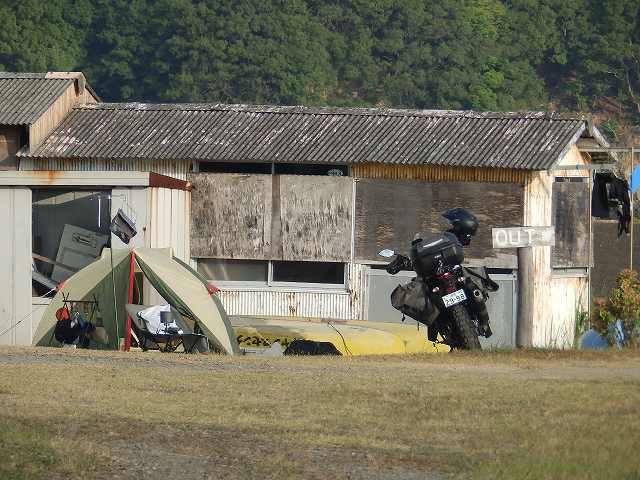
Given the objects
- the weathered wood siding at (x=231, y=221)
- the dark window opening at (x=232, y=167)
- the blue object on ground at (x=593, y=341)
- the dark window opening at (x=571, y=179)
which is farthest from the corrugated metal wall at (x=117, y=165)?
the blue object on ground at (x=593, y=341)

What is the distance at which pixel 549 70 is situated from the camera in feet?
270

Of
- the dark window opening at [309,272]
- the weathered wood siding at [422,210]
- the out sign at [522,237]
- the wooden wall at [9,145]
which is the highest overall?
the wooden wall at [9,145]

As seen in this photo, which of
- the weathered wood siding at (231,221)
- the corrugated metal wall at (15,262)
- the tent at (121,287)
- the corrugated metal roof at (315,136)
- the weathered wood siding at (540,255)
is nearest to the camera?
the tent at (121,287)

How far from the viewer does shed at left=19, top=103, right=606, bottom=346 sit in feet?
87.5

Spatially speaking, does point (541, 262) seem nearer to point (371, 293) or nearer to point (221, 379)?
point (371, 293)

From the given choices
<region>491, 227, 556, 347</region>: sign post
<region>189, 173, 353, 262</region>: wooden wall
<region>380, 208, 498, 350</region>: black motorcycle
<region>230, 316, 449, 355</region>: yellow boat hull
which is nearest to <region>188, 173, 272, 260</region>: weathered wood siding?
<region>189, 173, 353, 262</region>: wooden wall

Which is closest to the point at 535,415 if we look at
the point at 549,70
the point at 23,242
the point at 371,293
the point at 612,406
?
the point at 612,406

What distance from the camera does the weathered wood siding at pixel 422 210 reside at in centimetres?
2652

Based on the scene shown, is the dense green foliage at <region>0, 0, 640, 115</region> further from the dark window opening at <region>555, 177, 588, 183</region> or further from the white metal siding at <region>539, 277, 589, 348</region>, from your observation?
the white metal siding at <region>539, 277, 589, 348</region>

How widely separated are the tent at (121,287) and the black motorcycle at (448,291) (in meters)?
4.31

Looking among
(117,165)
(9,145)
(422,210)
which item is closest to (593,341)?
(422,210)

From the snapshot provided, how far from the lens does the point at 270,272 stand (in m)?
27.4

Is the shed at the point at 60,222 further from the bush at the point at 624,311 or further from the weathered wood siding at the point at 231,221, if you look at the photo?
the bush at the point at 624,311

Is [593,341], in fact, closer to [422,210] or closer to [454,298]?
[454,298]
